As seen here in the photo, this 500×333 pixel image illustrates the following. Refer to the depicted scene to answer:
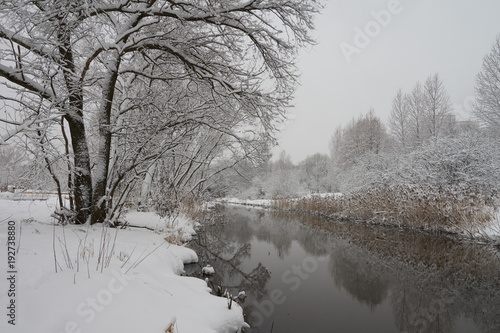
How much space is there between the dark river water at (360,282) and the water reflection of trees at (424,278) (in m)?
0.02

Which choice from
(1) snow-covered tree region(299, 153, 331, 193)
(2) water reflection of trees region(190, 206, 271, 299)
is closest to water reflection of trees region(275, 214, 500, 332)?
(2) water reflection of trees region(190, 206, 271, 299)

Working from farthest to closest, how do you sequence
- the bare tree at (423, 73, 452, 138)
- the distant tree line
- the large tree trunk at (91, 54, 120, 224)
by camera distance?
the bare tree at (423, 73, 452, 138) < the distant tree line < the large tree trunk at (91, 54, 120, 224)

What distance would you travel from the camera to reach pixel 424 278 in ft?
16.5

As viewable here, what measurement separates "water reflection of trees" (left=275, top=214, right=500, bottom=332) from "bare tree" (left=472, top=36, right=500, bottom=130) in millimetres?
13094

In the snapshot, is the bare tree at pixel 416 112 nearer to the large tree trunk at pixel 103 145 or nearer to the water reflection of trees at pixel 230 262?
the water reflection of trees at pixel 230 262

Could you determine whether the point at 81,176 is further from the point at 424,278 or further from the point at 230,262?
the point at 424,278

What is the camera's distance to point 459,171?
1149cm

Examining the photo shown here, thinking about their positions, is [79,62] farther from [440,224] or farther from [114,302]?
[440,224]

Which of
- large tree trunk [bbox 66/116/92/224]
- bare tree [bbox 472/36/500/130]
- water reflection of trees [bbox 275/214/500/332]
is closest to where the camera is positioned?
water reflection of trees [bbox 275/214/500/332]

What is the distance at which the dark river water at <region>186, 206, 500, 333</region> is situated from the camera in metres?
3.49

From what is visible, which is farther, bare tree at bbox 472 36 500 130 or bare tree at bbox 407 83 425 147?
bare tree at bbox 407 83 425 147

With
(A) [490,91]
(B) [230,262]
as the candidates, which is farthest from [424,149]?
(B) [230,262]

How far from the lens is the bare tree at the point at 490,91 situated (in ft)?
50.3

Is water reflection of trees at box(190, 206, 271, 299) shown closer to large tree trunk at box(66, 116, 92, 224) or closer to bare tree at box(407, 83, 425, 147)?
large tree trunk at box(66, 116, 92, 224)
